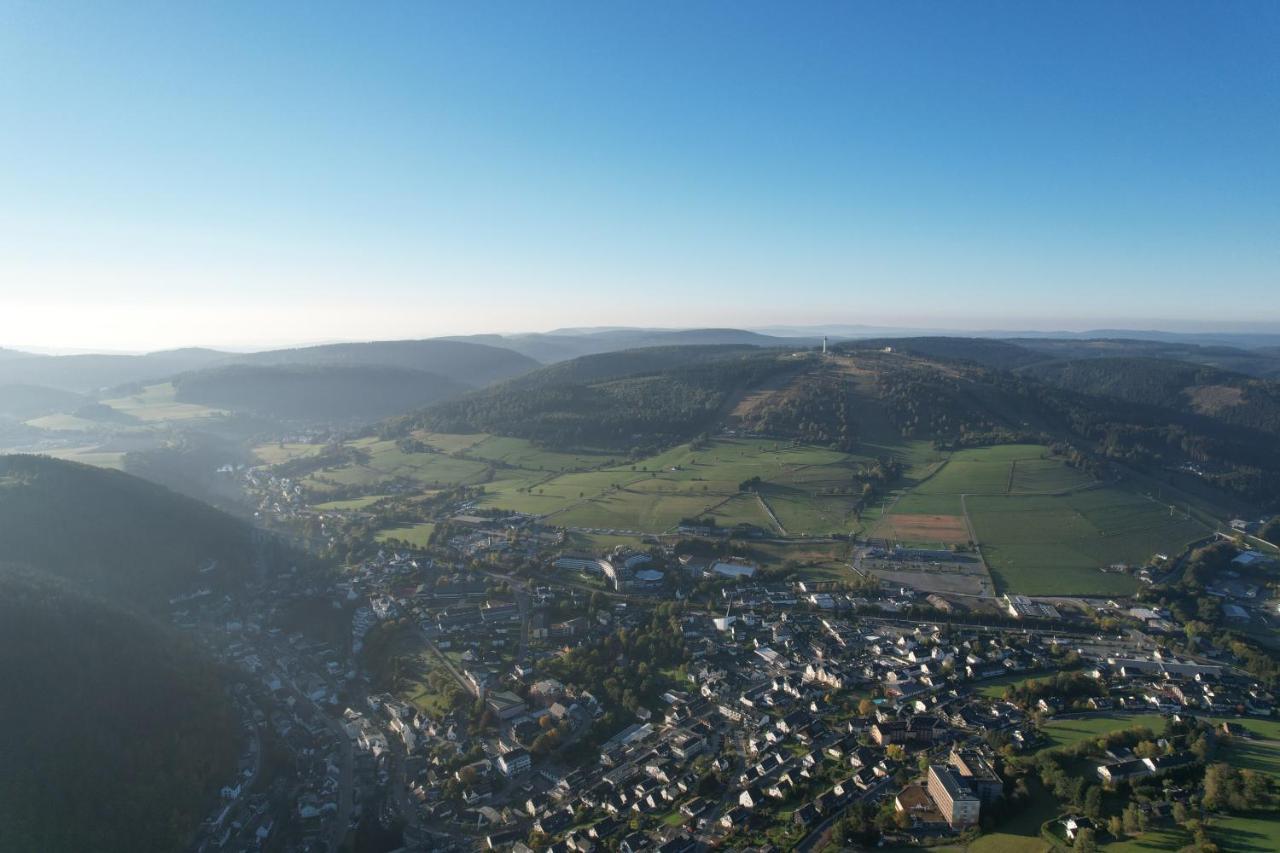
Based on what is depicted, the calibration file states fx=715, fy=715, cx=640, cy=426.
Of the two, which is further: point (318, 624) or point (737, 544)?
point (737, 544)

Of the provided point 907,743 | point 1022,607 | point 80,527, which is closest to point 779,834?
point 907,743

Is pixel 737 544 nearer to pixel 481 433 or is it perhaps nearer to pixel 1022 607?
pixel 1022 607

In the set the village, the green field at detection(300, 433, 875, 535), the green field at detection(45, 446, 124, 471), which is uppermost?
the green field at detection(45, 446, 124, 471)

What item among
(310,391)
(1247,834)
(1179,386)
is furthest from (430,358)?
(1247,834)

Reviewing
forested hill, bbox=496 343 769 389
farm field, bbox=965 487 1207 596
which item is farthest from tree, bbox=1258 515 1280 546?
forested hill, bbox=496 343 769 389

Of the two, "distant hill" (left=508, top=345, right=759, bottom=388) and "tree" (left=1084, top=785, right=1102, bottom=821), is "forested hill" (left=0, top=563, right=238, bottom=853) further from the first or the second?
"distant hill" (left=508, top=345, right=759, bottom=388)

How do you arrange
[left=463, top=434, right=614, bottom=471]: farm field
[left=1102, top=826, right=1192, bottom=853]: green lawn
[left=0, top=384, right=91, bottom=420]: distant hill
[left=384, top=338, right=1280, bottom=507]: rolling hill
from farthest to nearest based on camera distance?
[left=0, top=384, right=91, bottom=420]: distant hill, [left=463, top=434, right=614, bottom=471]: farm field, [left=384, top=338, right=1280, bottom=507]: rolling hill, [left=1102, top=826, right=1192, bottom=853]: green lawn
